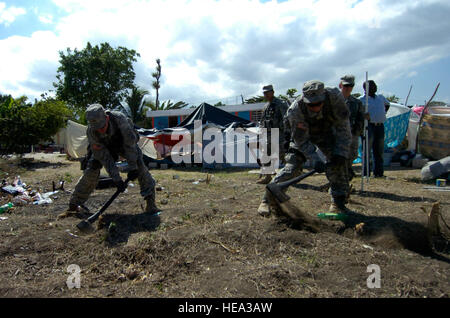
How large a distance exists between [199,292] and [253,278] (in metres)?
0.37

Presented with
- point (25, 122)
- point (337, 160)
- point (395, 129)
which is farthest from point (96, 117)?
point (25, 122)

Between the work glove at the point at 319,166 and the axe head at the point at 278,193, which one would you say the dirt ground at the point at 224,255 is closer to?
the axe head at the point at 278,193

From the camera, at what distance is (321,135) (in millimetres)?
3375

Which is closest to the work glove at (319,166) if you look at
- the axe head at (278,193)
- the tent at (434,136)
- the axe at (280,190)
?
the axe at (280,190)

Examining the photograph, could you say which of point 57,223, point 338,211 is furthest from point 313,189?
point 57,223

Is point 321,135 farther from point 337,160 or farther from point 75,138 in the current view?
point 75,138

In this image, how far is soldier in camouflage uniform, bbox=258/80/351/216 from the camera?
3033mm

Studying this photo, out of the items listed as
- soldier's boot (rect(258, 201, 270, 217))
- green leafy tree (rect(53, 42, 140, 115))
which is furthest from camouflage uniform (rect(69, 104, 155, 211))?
green leafy tree (rect(53, 42, 140, 115))

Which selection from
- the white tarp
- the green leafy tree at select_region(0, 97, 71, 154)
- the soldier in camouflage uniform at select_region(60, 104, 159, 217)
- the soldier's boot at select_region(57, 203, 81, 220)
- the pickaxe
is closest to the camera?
the pickaxe

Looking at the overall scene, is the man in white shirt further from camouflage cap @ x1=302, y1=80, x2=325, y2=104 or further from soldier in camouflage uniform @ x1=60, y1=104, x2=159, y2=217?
soldier in camouflage uniform @ x1=60, y1=104, x2=159, y2=217

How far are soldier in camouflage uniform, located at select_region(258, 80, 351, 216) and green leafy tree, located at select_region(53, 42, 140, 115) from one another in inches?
1041

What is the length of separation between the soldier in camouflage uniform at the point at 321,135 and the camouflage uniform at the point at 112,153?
1529 mm

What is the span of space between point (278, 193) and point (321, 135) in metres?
0.89

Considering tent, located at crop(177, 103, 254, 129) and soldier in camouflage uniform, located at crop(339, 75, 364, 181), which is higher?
tent, located at crop(177, 103, 254, 129)
